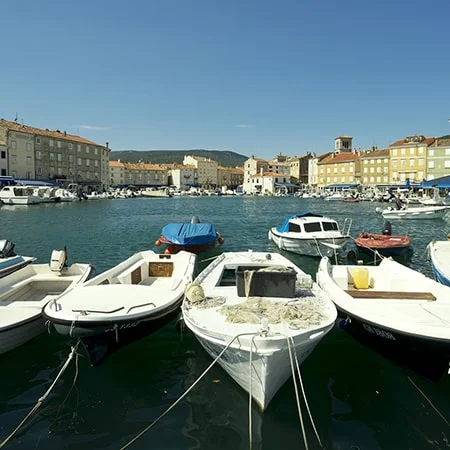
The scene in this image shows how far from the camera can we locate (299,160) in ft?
522

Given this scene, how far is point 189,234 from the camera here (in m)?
21.2

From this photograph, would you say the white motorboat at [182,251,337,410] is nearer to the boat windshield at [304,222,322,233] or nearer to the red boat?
the boat windshield at [304,222,322,233]

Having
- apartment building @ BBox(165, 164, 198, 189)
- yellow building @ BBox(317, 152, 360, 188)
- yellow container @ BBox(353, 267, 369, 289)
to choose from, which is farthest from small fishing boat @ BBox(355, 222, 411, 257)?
apartment building @ BBox(165, 164, 198, 189)

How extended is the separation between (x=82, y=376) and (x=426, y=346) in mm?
6816

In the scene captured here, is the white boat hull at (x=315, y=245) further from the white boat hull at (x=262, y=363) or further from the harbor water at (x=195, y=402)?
the white boat hull at (x=262, y=363)

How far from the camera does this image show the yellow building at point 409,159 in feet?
324

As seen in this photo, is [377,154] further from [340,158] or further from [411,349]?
[411,349]

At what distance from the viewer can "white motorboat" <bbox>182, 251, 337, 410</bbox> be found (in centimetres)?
634

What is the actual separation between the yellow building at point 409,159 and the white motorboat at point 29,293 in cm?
10219

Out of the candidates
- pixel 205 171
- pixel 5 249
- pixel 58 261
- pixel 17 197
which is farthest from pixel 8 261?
pixel 205 171

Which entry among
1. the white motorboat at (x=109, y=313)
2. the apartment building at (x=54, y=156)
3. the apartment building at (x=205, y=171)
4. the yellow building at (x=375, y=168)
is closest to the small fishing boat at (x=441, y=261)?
the white motorboat at (x=109, y=313)

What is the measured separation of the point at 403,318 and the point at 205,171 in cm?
17033

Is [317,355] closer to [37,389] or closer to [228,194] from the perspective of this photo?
[37,389]

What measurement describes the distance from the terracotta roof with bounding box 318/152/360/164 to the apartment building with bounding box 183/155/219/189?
57470 millimetres
